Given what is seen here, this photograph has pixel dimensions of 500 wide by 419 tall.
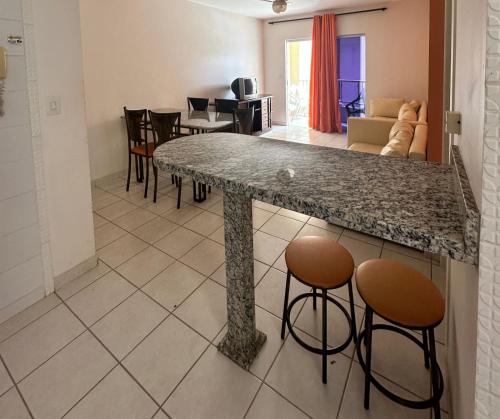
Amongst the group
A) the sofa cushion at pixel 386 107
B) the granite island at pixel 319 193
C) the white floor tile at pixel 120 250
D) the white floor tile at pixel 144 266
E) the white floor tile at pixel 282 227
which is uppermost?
the sofa cushion at pixel 386 107

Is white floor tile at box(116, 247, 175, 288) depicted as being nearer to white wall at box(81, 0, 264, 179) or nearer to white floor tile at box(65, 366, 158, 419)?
white floor tile at box(65, 366, 158, 419)

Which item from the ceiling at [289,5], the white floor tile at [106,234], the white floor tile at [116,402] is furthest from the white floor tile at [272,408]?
the ceiling at [289,5]

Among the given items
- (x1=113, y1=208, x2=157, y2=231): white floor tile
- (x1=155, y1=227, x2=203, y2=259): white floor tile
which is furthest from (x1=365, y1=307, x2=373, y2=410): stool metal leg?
(x1=113, y1=208, x2=157, y2=231): white floor tile

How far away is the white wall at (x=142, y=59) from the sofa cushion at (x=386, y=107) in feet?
9.60

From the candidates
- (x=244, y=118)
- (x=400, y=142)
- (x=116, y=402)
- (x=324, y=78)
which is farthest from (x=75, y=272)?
(x=324, y=78)

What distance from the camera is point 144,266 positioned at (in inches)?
95.1

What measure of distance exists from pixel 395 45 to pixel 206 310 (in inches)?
246

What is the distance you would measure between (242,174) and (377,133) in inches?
144

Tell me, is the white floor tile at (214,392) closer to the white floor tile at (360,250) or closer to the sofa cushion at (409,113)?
the white floor tile at (360,250)

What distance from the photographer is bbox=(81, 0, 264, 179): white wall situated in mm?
3980

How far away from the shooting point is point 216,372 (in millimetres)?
1542

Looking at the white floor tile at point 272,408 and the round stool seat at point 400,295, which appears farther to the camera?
the white floor tile at point 272,408

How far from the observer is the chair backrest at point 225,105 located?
5.31 m

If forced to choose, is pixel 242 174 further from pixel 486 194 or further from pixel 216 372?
pixel 216 372
